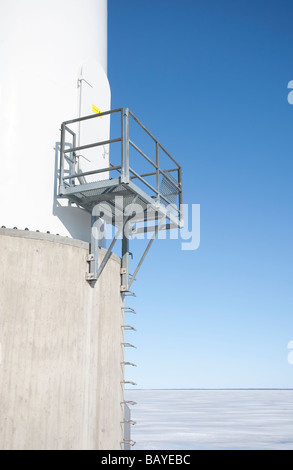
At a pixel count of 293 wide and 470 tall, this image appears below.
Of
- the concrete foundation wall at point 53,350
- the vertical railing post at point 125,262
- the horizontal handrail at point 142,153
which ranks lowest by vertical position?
the concrete foundation wall at point 53,350

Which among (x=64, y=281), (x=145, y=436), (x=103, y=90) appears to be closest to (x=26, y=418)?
(x=64, y=281)

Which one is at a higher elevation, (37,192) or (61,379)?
(37,192)

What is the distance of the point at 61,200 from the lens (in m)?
9.61

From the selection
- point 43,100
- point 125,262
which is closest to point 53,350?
point 125,262

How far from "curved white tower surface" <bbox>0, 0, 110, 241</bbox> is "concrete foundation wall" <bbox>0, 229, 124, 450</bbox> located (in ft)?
2.37

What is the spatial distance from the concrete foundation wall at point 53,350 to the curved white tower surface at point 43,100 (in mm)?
723

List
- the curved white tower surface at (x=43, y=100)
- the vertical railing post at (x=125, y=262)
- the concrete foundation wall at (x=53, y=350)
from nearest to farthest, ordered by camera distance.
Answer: the concrete foundation wall at (x=53, y=350) < the curved white tower surface at (x=43, y=100) < the vertical railing post at (x=125, y=262)

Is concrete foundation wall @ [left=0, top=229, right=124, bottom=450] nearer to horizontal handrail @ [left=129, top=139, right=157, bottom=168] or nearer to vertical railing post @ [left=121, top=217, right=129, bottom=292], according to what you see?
vertical railing post @ [left=121, top=217, right=129, bottom=292]

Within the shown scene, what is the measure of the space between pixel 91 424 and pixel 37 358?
5.79 ft

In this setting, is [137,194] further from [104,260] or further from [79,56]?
[79,56]

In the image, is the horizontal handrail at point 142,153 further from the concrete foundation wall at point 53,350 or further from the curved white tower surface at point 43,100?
the concrete foundation wall at point 53,350

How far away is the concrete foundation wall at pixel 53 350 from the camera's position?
7.71 metres

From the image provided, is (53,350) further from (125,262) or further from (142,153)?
(142,153)

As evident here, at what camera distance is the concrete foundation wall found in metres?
7.71
